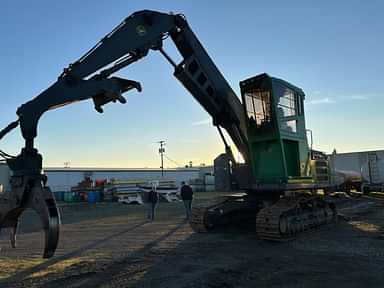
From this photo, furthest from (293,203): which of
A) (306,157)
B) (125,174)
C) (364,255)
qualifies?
(125,174)

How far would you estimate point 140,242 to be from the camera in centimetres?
1249

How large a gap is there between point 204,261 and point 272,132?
4459 millimetres

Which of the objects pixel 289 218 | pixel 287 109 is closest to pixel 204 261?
pixel 289 218

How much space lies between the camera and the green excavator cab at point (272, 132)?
1195 cm

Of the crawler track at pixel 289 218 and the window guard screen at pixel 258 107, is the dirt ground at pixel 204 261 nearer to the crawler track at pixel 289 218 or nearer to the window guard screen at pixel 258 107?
the crawler track at pixel 289 218

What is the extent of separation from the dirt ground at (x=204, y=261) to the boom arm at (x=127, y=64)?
3083 mm

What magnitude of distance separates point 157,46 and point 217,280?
17.5 feet

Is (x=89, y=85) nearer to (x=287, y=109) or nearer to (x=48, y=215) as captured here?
(x=48, y=215)

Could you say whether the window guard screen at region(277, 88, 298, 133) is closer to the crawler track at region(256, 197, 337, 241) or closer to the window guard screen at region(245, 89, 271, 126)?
the window guard screen at region(245, 89, 271, 126)

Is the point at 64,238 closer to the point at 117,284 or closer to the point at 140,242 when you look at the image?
the point at 140,242

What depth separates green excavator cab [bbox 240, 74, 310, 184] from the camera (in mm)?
11953

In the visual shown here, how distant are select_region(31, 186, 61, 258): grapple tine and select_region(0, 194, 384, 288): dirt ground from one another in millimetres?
965

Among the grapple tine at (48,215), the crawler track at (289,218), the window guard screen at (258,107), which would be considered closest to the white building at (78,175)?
the crawler track at (289,218)

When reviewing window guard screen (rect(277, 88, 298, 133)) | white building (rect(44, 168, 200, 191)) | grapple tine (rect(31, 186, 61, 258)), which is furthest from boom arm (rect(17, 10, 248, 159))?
white building (rect(44, 168, 200, 191))
